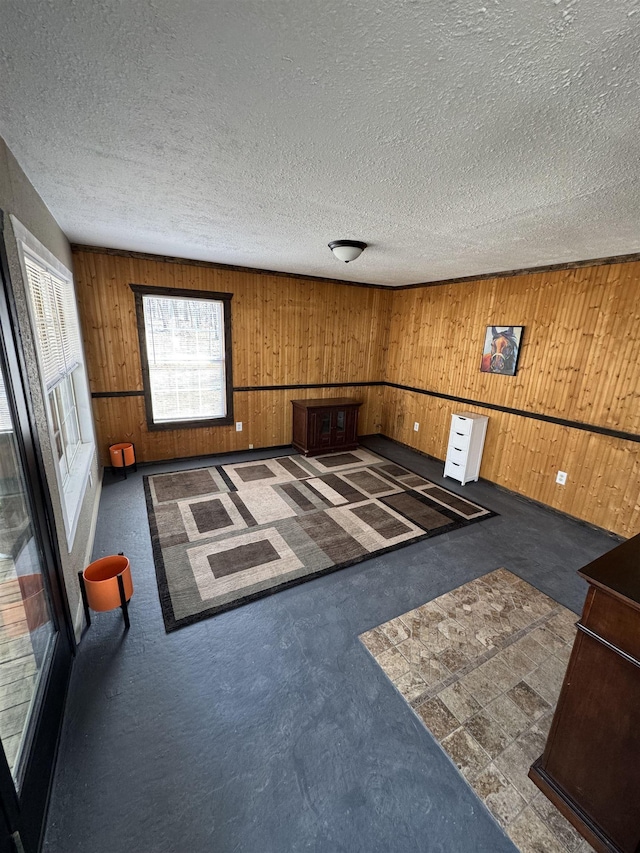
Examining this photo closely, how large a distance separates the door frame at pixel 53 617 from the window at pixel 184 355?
112 inches

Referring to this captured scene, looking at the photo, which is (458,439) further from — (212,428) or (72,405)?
(72,405)

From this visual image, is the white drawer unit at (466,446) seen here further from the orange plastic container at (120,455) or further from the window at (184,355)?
the orange plastic container at (120,455)

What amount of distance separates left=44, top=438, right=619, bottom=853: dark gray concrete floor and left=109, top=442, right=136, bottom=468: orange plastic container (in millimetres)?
1928

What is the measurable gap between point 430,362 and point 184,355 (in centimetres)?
343

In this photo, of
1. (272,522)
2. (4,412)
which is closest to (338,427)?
(272,522)

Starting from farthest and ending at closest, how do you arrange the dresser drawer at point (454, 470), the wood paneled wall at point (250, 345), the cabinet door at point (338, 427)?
the cabinet door at point (338, 427) < the dresser drawer at point (454, 470) < the wood paneled wall at point (250, 345)

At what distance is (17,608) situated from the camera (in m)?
1.28

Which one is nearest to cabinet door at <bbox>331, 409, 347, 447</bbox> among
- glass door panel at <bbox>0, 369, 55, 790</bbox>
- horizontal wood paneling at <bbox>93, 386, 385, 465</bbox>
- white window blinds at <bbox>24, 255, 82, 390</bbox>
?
horizontal wood paneling at <bbox>93, 386, 385, 465</bbox>

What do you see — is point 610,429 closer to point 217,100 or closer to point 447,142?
point 447,142

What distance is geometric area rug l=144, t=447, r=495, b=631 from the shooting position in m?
2.46

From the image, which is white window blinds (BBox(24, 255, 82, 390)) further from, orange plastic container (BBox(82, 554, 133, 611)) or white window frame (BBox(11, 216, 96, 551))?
orange plastic container (BBox(82, 554, 133, 611))

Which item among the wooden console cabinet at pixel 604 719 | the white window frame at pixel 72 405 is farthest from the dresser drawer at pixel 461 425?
the white window frame at pixel 72 405

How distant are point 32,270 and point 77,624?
2076mm

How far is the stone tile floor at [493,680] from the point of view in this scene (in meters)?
1.36
